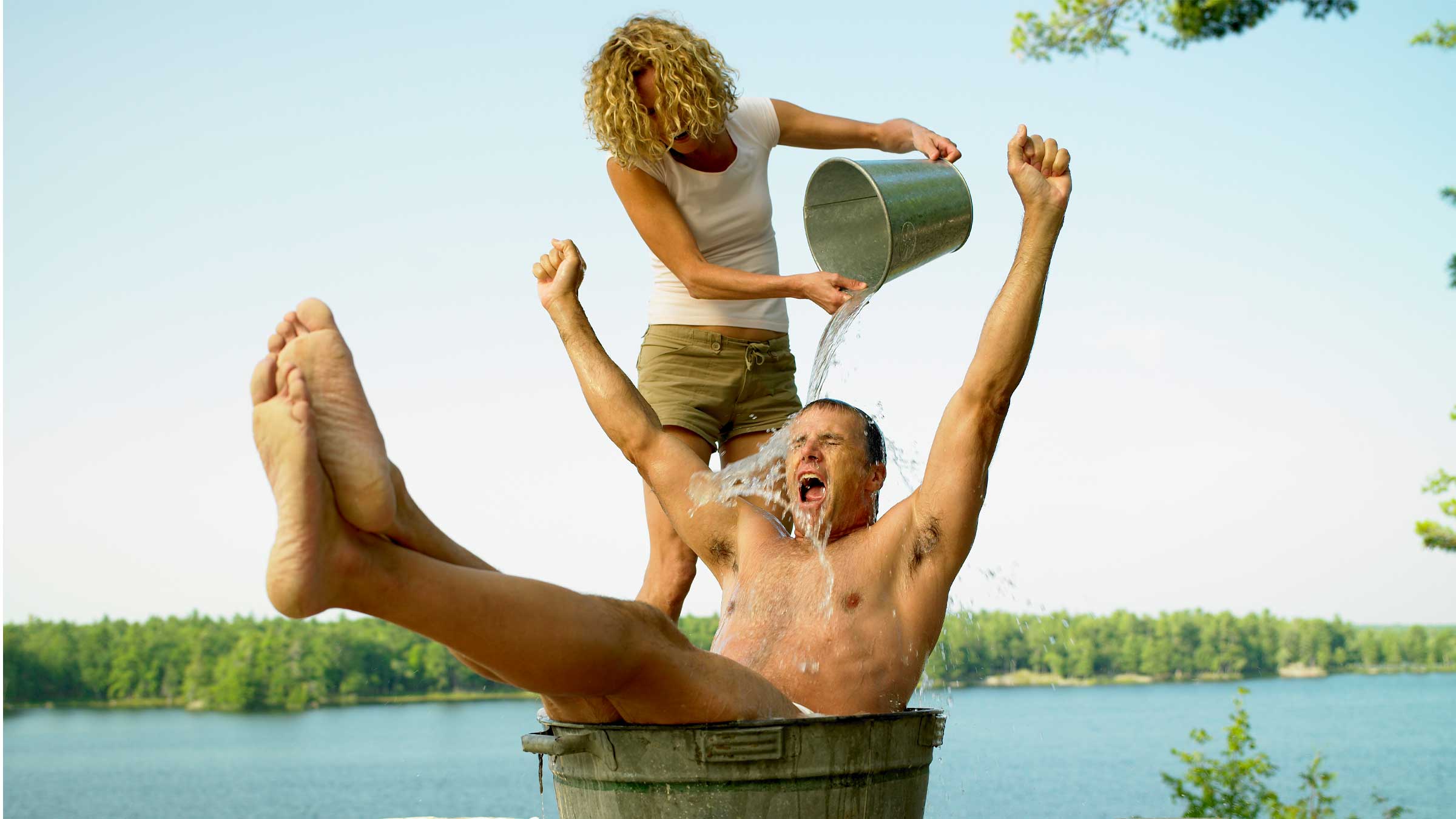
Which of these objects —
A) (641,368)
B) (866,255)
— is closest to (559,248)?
(641,368)

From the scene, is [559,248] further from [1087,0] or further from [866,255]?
[1087,0]

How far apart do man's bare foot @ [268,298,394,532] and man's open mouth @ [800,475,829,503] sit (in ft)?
3.96

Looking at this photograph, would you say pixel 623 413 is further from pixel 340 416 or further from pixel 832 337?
pixel 340 416

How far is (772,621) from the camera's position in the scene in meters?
2.63

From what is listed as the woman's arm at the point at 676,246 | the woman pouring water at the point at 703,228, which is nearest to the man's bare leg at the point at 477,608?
the woman pouring water at the point at 703,228

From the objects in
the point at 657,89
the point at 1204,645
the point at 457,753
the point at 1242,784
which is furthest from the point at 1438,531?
the point at 457,753

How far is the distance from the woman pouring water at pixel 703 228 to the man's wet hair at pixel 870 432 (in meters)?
0.26

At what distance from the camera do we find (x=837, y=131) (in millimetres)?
3523

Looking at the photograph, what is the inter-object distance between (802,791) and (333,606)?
88 cm

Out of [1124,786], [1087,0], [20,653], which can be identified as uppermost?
[1087,0]

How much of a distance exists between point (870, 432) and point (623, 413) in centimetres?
61

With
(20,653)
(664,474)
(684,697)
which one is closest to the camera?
(684,697)

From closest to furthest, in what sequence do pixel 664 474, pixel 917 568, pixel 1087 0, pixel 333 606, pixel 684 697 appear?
pixel 333 606, pixel 684 697, pixel 917 568, pixel 664 474, pixel 1087 0

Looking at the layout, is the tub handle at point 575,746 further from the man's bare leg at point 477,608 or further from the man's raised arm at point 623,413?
the man's raised arm at point 623,413
